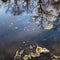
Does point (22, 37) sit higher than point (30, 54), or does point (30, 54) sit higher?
point (22, 37)

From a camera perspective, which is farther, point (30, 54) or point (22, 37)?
point (22, 37)

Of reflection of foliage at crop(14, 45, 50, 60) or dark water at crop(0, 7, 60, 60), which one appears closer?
reflection of foliage at crop(14, 45, 50, 60)

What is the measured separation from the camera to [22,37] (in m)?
6.74

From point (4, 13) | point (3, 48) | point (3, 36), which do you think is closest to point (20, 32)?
point (3, 36)

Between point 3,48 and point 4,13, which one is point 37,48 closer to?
point 3,48

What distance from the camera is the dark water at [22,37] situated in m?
6.07

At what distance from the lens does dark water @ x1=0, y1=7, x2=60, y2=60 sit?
19.9ft

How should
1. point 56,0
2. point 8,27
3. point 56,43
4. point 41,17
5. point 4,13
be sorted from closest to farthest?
1. point 56,43
2. point 8,27
3. point 41,17
4. point 4,13
5. point 56,0

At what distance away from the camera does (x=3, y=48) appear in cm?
622

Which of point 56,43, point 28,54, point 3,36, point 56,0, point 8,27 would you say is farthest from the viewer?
point 56,0

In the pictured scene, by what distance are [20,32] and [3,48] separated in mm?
1168

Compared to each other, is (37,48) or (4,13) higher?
(4,13)

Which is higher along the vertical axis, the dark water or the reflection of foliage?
the dark water

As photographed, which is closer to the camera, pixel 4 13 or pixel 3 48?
pixel 3 48
